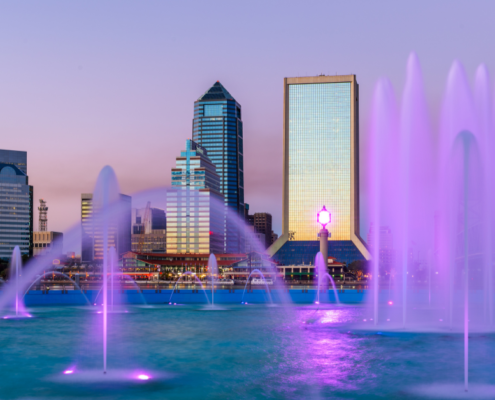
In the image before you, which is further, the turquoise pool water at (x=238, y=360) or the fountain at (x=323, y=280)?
the fountain at (x=323, y=280)

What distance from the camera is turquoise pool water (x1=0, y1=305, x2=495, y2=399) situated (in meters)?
22.2

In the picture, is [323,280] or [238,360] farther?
[323,280]

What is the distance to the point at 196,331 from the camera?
41594mm

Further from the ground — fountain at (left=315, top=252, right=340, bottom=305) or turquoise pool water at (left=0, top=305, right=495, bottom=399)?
turquoise pool water at (left=0, top=305, right=495, bottom=399)

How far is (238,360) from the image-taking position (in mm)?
29031

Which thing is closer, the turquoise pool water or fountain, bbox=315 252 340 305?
the turquoise pool water

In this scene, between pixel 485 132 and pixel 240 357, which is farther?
pixel 485 132

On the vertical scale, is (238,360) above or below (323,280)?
above

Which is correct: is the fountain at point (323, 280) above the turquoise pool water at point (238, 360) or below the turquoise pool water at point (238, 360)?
below

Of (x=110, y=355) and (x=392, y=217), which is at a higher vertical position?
(x=392, y=217)

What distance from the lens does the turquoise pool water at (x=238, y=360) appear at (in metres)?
22.2

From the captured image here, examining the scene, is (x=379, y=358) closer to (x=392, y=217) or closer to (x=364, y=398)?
(x=364, y=398)

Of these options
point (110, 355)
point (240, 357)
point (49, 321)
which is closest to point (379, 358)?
point (240, 357)

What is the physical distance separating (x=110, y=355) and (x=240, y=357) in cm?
626
